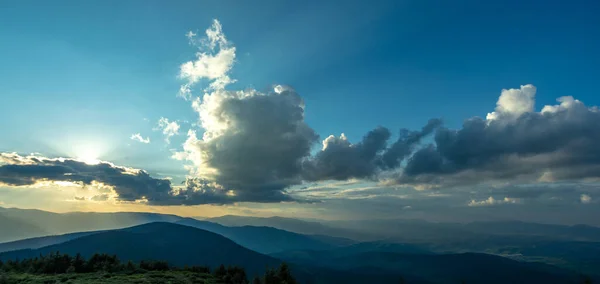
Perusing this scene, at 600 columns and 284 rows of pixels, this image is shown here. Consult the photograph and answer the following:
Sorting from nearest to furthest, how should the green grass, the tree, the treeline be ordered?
1. the green grass
2. the tree
3. the treeline

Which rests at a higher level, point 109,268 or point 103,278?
point 103,278

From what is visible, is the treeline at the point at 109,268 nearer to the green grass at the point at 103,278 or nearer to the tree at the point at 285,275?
the tree at the point at 285,275

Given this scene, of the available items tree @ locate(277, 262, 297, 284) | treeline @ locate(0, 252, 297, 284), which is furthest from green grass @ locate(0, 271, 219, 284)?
tree @ locate(277, 262, 297, 284)

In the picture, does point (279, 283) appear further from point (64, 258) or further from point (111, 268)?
point (64, 258)

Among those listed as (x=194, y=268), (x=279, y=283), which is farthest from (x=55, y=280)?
(x=279, y=283)

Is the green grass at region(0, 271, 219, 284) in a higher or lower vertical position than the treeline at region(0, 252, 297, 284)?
higher

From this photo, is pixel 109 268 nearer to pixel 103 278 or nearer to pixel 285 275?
pixel 103 278

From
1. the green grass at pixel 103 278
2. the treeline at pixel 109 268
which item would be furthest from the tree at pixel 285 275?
the green grass at pixel 103 278

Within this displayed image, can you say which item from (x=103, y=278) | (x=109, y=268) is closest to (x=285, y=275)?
(x=103, y=278)

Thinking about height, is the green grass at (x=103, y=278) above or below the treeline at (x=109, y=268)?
above

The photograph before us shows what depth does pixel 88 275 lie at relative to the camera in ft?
255

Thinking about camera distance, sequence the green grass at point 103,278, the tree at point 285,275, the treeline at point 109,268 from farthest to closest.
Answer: the treeline at point 109,268 → the tree at point 285,275 → the green grass at point 103,278

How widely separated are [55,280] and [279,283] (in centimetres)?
4966

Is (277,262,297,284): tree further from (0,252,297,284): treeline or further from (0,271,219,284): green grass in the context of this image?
(0,271,219,284): green grass
